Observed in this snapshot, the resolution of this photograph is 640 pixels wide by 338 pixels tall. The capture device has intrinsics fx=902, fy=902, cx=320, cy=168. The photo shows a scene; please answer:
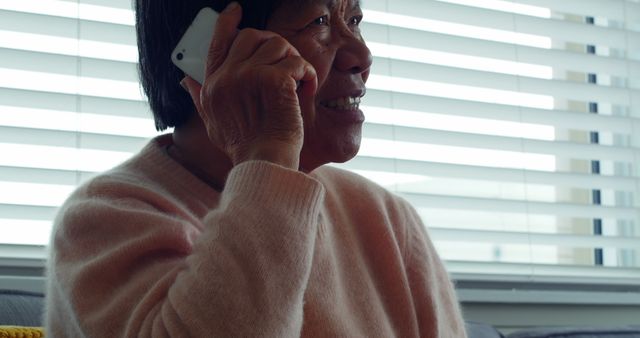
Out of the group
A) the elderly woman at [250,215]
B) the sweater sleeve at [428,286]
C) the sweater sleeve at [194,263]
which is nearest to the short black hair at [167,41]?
the elderly woman at [250,215]

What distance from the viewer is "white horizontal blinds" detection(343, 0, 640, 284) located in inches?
79.3

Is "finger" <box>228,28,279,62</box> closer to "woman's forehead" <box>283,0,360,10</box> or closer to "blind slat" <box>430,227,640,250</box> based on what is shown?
"woman's forehead" <box>283,0,360,10</box>

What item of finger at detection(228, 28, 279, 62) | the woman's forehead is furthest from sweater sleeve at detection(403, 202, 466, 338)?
finger at detection(228, 28, 279, 62)

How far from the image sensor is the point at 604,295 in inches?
85.7

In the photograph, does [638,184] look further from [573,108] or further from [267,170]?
[267,170]

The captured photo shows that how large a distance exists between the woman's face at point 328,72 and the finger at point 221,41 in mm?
100

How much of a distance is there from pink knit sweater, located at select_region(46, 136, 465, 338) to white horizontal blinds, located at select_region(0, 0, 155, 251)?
49cm

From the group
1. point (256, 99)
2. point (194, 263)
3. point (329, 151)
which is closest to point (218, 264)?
point (194, 263)

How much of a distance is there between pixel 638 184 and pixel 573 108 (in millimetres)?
260

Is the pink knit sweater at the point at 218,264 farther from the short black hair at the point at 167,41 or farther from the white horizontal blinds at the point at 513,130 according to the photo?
the white horizontal blinds at the point at 513,130

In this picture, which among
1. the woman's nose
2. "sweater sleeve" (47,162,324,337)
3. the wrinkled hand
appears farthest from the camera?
the woman's nose

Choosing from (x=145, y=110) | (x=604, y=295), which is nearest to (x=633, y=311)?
(x=604, y=295)

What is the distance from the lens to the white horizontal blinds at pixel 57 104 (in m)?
1.57

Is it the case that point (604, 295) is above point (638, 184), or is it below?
below
